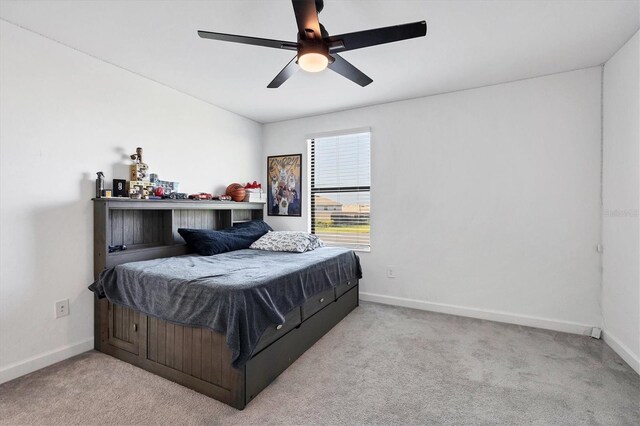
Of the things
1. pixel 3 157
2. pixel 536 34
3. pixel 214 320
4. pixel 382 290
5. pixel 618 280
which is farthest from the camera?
pixel 382 290

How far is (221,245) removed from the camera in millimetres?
3145

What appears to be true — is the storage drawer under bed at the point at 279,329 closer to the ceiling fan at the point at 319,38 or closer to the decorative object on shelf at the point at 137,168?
the ceiling fan at the point at 319,38

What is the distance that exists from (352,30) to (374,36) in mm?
629

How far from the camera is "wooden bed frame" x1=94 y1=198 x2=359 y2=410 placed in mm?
1850

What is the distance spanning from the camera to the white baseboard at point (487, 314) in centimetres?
281

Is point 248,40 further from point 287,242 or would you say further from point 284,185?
point 284,185

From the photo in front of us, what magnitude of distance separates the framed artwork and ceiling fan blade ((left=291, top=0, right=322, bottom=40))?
2620 millimetres

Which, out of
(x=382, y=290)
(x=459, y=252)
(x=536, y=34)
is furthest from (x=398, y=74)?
(x=382, y=290)

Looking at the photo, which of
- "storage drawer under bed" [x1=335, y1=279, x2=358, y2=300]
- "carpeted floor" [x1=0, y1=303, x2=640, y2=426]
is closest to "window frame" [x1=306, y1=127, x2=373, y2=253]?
"storage drawer under bed" [x1=335, y1=279, x2=358, y2=300]

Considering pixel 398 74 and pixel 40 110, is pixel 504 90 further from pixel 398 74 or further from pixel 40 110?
pixel 40 110

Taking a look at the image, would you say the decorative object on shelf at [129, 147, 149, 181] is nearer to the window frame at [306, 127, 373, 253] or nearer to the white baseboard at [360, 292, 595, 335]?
the window frame at [306, 127, 373, 253]

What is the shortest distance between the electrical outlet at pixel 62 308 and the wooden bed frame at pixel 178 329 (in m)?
0.19

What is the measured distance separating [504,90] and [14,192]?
168 inches

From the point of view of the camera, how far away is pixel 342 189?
4.04 metres
